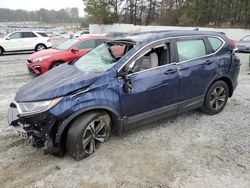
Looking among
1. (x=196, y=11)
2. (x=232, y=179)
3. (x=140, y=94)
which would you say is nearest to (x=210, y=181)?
(x=232, y=179)

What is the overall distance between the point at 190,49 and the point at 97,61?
64.6 inches

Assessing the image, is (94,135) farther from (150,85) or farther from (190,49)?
(190,49)

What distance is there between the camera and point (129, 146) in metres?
3.78

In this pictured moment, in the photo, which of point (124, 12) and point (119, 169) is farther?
point (124, 12)

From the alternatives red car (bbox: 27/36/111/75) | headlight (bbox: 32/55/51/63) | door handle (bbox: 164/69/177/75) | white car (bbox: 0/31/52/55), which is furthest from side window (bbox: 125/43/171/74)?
white car (bbox: 0/31/52/55)

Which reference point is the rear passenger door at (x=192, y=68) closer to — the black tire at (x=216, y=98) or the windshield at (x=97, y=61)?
the black tire at (x=216, y=98)

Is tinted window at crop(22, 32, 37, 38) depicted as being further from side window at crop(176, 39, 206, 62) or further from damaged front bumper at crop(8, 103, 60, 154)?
damaged front bumper at crop(8, 103, 60, 154)

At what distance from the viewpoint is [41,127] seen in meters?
3.17

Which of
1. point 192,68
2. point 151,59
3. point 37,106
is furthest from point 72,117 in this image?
Answer: point 192,68

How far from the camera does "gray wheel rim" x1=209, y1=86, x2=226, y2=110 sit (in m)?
4.80

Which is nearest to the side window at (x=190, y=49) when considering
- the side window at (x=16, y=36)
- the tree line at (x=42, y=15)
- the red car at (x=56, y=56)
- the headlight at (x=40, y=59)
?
the red car at (x=56, y=56)

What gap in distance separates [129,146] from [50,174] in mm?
1217

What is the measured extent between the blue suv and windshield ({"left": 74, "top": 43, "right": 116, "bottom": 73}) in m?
0.02

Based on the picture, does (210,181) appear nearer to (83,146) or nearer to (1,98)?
(83,146)
